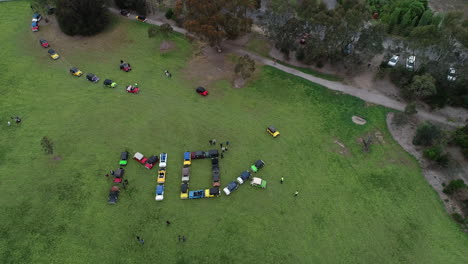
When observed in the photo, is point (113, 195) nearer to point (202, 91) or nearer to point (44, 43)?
point (202, 91)

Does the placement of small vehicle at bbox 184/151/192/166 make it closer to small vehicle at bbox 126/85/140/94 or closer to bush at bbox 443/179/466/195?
small vehicle at bbox 126/85/140/94

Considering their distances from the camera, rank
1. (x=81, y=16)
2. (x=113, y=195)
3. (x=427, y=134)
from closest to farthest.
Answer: (x=113, y=195), (x=427, y=134), (x=81, y=16)

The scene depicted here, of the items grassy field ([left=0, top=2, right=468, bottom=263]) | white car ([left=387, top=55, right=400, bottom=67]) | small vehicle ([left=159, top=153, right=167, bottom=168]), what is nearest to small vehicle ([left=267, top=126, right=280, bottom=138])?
grassy field ([left=0, top=2, right=468, bottom=263])

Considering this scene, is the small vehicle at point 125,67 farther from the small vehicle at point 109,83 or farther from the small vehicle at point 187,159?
the small vehicle at point 187,159

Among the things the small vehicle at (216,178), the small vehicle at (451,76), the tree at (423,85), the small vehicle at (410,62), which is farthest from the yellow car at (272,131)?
the small vehicle at (451,76)

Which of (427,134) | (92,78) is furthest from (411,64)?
(92,78)

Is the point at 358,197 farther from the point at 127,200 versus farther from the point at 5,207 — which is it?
the point at 5,207

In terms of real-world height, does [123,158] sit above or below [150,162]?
below
